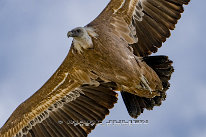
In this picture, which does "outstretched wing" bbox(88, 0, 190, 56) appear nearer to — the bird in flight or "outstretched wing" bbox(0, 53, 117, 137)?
the bird in flight

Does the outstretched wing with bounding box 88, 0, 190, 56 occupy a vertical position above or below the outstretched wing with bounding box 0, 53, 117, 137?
above

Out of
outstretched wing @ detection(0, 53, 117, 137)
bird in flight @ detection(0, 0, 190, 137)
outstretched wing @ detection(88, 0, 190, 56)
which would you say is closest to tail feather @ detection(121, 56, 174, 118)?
bird in flight @ detection(0, 0, 190, 137)

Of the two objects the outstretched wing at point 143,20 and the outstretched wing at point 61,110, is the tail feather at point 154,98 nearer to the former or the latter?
the outstretched wing at point 143,20

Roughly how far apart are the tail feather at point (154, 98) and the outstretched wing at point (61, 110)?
16.9 inches

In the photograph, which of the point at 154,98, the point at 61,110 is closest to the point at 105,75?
the point at 154,98

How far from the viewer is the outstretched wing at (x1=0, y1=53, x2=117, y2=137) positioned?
9.00 m

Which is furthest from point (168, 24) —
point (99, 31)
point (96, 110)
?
point (96, 110)

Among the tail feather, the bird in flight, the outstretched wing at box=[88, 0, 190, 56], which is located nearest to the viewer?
the bird in flight

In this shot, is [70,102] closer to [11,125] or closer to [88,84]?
[88,84]

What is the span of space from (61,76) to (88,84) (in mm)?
656

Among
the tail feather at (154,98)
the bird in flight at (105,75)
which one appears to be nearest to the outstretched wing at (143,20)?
the bird in flight at (105,75)

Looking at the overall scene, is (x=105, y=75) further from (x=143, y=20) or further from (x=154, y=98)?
(x=143, y=20)

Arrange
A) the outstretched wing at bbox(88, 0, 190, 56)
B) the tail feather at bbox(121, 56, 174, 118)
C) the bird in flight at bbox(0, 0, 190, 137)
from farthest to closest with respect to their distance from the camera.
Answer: the tail feather at bbox(121, 56, 174, 118), the outstretched wing at bbox(88, 0, 190, 56), the bird in flight at bbox(0, 0, 190, 137)

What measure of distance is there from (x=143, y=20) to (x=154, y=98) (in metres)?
1.80
